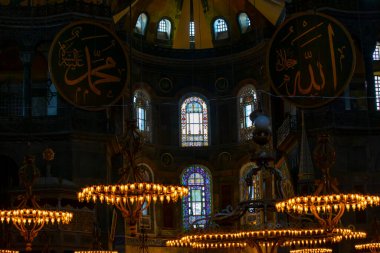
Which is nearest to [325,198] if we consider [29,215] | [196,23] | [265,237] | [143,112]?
[265,237]

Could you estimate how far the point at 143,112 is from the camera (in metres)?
32.0

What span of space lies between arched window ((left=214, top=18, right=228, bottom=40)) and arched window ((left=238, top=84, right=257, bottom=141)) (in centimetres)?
236

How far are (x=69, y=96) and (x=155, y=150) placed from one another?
48.5 feet

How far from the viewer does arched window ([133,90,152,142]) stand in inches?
1242

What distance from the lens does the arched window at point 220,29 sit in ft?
107

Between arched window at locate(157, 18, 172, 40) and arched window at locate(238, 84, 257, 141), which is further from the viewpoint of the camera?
arched window at locate(157, 18, 172, 40)

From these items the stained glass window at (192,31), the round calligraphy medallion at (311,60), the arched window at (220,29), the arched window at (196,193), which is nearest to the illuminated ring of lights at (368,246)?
the round calligraphy medallion at (311,60)

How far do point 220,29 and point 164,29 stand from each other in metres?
2.27

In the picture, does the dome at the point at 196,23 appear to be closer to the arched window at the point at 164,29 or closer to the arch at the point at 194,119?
the arched window at the point at 164,29

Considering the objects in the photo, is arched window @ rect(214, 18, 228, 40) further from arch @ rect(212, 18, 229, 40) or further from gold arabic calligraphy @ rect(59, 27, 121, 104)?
gold arabic calligraphy @ rect(59, 27, 121, 104)

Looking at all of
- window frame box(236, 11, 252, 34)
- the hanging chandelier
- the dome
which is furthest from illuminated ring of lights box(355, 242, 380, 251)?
window frame box(236, 11, 252, 34)

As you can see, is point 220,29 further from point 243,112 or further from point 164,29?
point 243,112

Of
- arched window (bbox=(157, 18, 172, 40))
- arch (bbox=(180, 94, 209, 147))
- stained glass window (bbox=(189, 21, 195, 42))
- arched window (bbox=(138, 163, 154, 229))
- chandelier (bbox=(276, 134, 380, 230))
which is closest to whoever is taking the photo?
chandelier (bbox=(276, 134, 380, 230))

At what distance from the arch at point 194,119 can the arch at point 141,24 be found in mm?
3313
